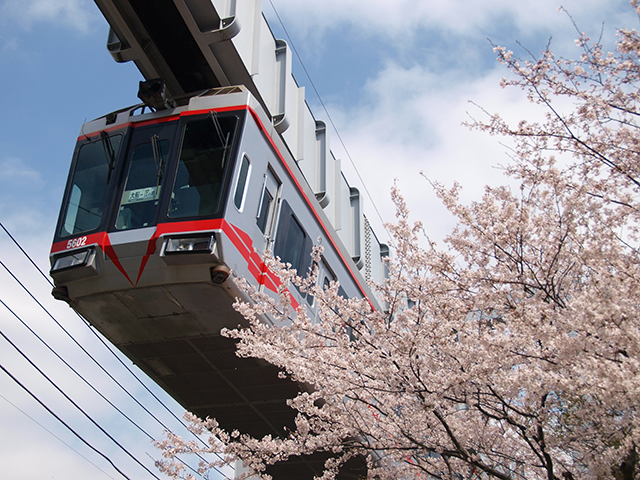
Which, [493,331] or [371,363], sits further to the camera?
[371,363]

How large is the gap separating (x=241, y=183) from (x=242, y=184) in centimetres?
2

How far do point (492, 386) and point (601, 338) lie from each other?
4.95 ft

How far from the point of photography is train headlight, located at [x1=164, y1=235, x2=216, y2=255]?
7477 mm

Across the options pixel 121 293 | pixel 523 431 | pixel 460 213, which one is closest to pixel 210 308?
pixel 121 293

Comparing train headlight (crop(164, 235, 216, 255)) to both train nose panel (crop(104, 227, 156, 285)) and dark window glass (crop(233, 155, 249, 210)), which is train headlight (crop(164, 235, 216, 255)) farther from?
dark window glass (crop(233, 155, 249, 210))

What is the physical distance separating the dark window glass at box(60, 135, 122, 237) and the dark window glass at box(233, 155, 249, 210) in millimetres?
1967

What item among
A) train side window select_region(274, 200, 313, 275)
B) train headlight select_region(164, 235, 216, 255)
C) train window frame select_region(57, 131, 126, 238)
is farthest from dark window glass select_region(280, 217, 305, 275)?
train window frame select_region(57, 131, 126, 238)

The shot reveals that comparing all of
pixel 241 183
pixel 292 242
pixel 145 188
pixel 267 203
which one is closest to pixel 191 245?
pixel 241 183

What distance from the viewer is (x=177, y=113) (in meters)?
8.72

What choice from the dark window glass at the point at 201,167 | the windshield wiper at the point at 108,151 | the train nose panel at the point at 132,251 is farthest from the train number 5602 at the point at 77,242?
the dark window glass at the point at 201,167

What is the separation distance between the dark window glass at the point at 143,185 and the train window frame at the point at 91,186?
0.23 meters

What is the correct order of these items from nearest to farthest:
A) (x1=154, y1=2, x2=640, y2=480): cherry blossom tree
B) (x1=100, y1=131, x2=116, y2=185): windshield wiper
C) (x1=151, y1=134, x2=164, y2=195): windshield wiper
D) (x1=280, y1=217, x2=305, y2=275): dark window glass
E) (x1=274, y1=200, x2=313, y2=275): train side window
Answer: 1. (x1=154, y1=2, x2=640, y2=480): cherry blossom tree
2. (x1=151, y1=134, x2=164, y2=195): windshield wiper
3. (x1=100, y1=131, x2=116, y2=185): windshield wiper
4. (x1=274, y1=200, x2=313, y2=275): train side window
5. (x1=280, y1=217, x2=305, y2=275): dark window glass

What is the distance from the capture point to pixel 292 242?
30.9ft

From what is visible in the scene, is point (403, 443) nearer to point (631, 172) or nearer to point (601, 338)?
point (601, 338)
